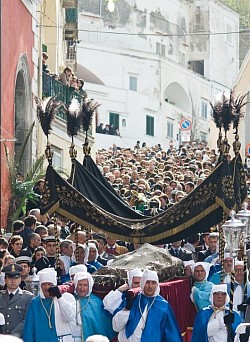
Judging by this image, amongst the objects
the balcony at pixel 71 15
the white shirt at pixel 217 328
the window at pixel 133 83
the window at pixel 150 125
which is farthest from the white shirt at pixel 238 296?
the window at pixel 133 83

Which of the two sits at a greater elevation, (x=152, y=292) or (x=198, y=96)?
(x=152, y=292)

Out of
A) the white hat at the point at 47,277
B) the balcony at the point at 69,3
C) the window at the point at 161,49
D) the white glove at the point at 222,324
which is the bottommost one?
the window at the point at 161,49

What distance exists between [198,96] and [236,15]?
10909mm

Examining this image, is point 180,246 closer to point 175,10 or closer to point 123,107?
point 123,107

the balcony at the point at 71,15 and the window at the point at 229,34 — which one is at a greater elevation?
the balcony at the point at 71,15

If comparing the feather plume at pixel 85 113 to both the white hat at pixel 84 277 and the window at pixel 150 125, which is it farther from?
the window at pixel 150 125

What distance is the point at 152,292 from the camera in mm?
12688

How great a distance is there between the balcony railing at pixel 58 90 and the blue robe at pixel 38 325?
50.0 ft

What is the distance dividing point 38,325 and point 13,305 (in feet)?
1.82

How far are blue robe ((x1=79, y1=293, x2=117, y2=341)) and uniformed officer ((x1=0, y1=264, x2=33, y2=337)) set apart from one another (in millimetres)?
706

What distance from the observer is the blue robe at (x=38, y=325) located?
41.8ft

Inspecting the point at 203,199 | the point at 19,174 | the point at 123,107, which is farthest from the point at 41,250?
the point at 123,107

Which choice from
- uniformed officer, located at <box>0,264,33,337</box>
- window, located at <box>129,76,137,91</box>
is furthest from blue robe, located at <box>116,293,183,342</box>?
window, located at <box>129,76,137,91</box>

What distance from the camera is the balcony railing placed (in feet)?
92.3
